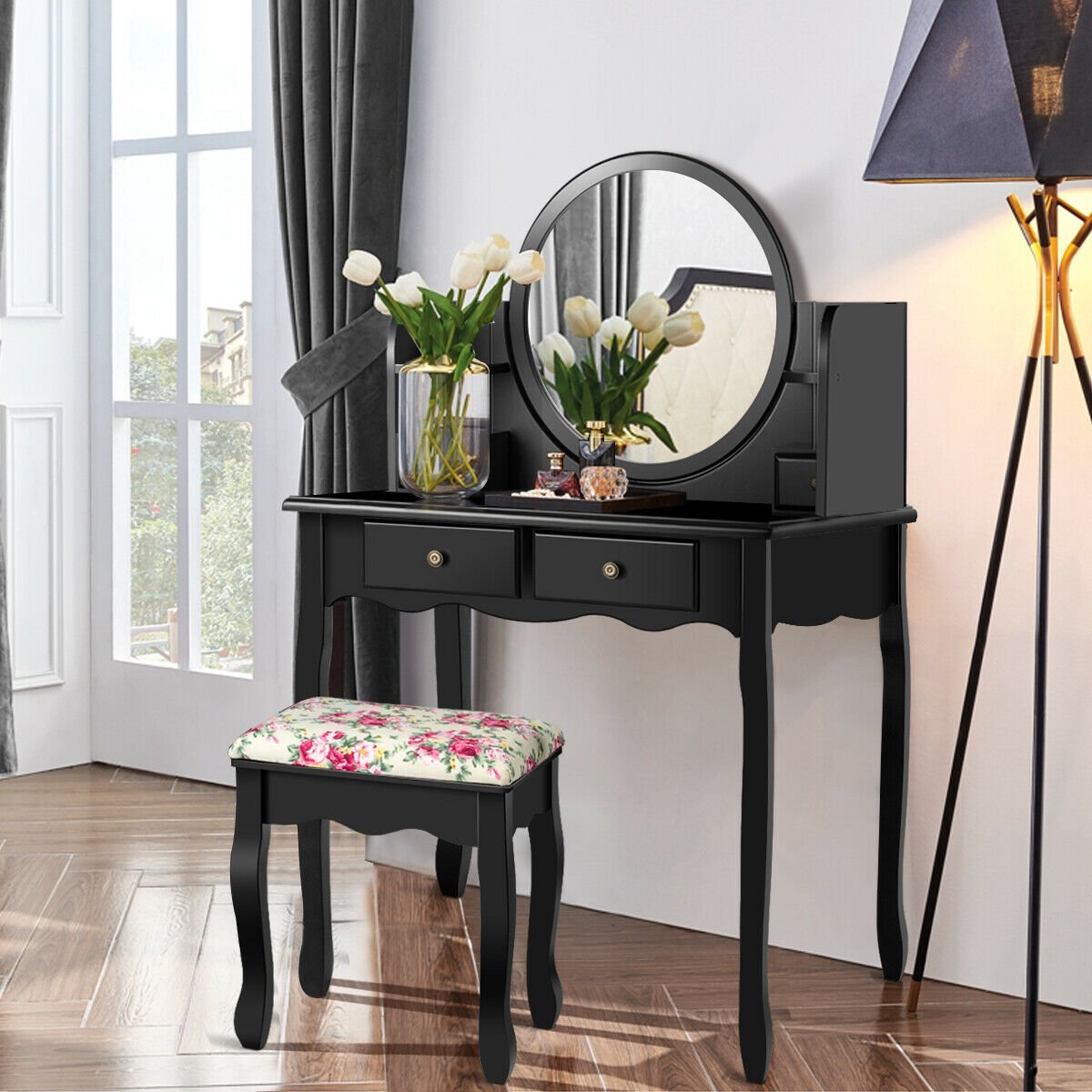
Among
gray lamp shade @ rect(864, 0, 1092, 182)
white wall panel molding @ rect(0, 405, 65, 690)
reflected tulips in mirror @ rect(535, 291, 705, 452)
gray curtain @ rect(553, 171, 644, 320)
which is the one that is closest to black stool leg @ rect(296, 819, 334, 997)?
reflected tulips in mirror @ rect(535, 291, 705, 452)

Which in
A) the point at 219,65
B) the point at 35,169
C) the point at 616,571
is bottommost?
the point at 616,571

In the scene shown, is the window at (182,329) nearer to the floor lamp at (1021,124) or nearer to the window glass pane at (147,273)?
the window glass pane at (147,273)

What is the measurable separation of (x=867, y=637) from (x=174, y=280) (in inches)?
77.9

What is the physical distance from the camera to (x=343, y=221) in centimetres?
313

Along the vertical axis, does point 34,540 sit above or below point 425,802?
above

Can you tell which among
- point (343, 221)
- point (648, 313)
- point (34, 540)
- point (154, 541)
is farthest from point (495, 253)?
point (34, 540)

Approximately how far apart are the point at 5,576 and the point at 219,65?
50.8 inches

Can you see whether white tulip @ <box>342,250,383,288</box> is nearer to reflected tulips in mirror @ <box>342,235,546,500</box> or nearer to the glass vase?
reflected tulips in mirror @ <box>342,235,546,500</box>

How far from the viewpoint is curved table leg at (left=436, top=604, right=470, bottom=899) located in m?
3.04

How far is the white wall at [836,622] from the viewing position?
2568mm

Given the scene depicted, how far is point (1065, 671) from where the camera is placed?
2549 millimetres

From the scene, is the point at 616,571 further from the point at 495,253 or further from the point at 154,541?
the point at 154,541

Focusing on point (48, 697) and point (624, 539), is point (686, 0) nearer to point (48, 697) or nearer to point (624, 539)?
point (624, 539)

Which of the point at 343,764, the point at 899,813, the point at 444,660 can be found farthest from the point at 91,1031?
the point at 899,813
